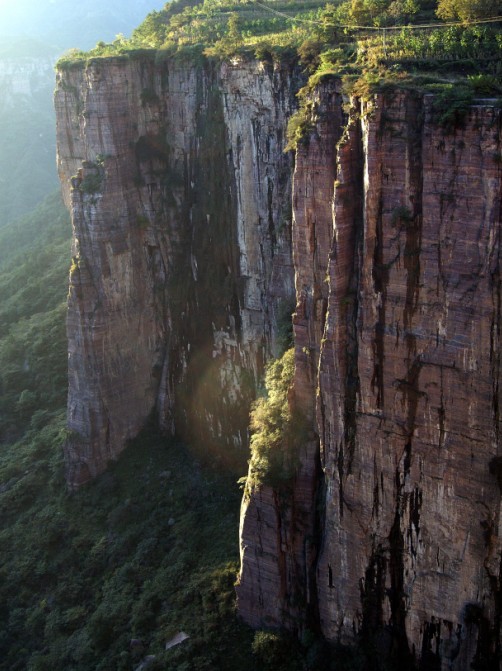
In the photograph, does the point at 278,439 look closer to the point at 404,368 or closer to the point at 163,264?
the point at 404,368

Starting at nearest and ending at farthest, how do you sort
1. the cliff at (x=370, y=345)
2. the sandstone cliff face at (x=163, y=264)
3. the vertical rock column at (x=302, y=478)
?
the cliff at (x=370, y=345), the vertical rock column at (x=302, y=478), the sandstone cliff face at (x=163, y=264)

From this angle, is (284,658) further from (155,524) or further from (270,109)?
(270,109)

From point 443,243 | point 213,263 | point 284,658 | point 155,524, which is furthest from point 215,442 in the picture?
point 443,243

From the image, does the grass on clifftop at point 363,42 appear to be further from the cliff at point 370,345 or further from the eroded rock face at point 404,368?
the eroded rock face at point 404,368

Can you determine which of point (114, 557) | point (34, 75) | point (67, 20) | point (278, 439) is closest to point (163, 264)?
point (114, 557)

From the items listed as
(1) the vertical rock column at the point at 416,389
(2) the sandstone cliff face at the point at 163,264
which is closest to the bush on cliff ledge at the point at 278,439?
(1) the vertical rock column at the point at 416,389

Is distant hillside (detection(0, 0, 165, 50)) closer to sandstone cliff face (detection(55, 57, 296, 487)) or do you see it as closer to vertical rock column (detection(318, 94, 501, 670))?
sandstone cliff face (detection(55, 57, 296, 487))
